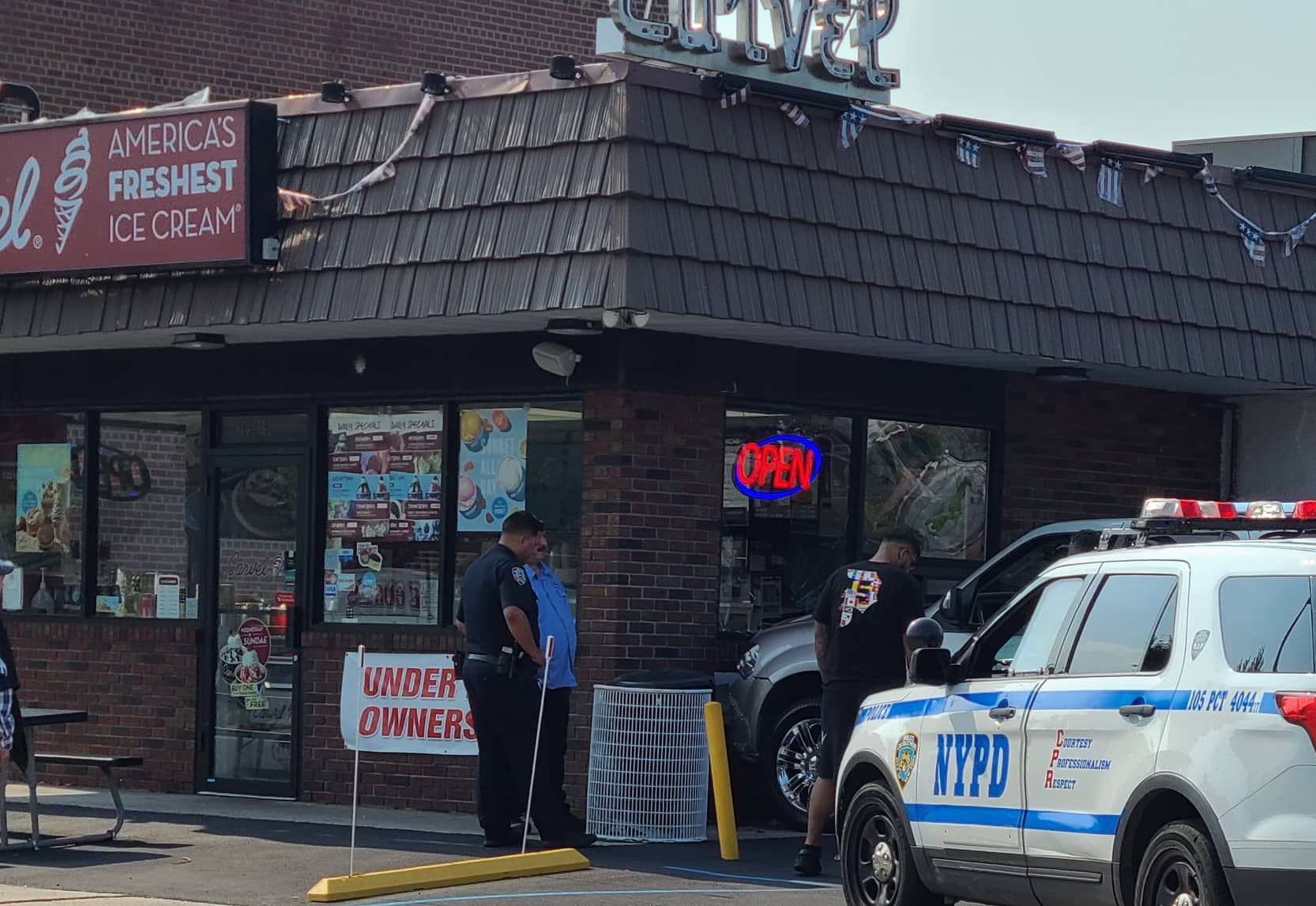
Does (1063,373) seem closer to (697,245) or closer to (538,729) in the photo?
(697,245)

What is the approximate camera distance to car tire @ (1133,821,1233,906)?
6.70 metres

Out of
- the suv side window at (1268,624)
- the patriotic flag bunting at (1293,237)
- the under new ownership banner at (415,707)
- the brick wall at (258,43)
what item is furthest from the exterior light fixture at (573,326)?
the brick wall at (258,43)

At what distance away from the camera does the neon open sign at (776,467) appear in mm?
13344

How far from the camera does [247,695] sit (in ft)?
46.9

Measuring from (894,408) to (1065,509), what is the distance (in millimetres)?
1912

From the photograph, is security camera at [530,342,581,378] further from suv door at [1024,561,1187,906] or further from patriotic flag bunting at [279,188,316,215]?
suv door at [1024,561,1187,906]

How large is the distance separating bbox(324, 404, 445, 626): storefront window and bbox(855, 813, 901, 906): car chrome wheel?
4.94 metres

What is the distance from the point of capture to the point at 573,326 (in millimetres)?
12156

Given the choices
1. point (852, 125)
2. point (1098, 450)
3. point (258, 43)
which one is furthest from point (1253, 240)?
point (258, 43)

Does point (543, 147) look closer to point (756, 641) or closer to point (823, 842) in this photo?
point (756, 641)

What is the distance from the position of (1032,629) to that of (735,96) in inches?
182

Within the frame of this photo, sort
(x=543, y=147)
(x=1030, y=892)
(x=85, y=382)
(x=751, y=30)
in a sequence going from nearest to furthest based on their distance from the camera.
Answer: (x=1030, y=892) < (x=543, y=147) < (x=751, y=30) < (x=85, y=382)

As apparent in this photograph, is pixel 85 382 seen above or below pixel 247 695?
above

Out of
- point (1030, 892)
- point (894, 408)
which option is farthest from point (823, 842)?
point (1030, 892)
